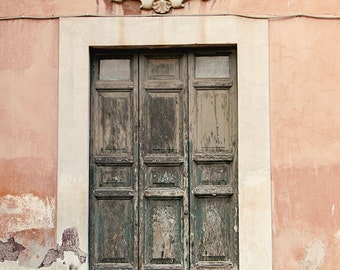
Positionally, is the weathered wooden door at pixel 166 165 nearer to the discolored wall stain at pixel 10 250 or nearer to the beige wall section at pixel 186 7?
the beige wall section at pixel 186 7

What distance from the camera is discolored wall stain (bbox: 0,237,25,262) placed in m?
6.44

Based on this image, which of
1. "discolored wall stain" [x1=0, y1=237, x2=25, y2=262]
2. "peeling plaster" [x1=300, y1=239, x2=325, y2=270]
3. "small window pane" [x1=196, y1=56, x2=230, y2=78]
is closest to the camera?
"peeling plaster" [x1=300, y1=239, x2=325, y2=270]

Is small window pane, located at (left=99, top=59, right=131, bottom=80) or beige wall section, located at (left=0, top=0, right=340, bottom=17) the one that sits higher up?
beige wall section, located at (left=0, top=0, right=340, bottom=17)

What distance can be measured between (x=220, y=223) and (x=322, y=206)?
913 mm

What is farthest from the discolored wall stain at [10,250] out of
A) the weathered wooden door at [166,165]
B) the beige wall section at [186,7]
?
the beige wall section at [186,7]

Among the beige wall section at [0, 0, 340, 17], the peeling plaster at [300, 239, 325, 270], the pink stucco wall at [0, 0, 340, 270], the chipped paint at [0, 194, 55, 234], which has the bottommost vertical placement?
the peeling plaster at [300, 239, 325, 270]

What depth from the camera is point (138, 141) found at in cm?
663

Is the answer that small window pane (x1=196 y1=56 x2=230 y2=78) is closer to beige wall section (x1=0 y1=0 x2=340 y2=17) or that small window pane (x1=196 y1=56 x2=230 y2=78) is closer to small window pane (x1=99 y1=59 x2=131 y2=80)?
beige wall section (x1=0 y1=0 x2=340 y2=17)

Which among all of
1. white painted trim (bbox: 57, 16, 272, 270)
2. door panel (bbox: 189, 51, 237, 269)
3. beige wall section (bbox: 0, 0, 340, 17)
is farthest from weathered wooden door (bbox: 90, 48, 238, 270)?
beige wall section (bbox: 0, 0, 340, 17)

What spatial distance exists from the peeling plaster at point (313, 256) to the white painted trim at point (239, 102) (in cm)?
31

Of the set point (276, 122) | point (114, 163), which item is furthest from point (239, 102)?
point (114, 163)

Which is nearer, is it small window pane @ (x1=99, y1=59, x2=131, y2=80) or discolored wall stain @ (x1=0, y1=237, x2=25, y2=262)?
discolored wall stain @ (x1=0, y1=237, x2=25, y2=262)

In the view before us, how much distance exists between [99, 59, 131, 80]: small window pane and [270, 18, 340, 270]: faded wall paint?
4.33ft

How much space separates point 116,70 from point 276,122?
5.02 feet
